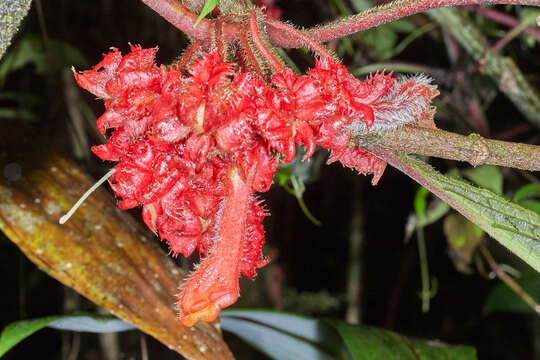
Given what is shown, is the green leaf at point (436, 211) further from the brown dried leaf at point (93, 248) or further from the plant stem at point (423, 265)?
the brown dried leaf at point (93, 248)

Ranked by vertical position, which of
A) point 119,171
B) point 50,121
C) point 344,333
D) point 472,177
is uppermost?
point 472,177

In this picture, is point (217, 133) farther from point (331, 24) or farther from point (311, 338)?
point (311, 338)

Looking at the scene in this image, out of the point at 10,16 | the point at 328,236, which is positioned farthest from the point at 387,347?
the point at 328,236

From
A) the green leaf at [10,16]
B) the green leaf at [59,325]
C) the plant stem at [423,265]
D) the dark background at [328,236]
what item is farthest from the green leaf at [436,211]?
the green leaf at [10,16]

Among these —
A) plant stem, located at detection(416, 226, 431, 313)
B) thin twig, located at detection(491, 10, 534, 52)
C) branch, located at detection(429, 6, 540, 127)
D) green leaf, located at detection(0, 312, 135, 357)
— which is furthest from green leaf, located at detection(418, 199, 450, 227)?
green leaf, located at detection(0, 312, 135, 357)

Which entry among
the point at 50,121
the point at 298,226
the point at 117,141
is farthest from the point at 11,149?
the point at 298,226

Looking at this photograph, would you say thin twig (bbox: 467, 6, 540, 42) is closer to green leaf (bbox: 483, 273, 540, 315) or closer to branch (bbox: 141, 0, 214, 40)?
green leaf (bbox: 483, 273, 540, 315)

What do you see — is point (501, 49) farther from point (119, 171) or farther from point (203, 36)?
point (119, 171)
